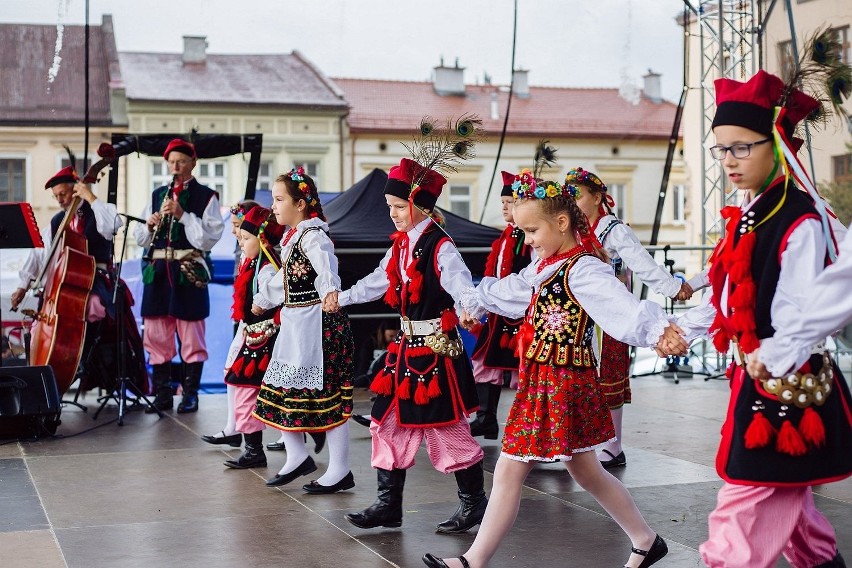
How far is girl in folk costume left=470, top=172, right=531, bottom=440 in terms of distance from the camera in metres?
6.58

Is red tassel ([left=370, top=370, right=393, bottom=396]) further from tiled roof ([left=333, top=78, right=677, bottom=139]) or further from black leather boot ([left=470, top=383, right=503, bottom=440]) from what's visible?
tiled roof ([left=333, top=78, right=677, bottom=139])

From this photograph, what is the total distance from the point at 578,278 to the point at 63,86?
37.9 ft

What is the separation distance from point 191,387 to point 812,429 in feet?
19.5

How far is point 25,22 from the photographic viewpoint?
41.1ft

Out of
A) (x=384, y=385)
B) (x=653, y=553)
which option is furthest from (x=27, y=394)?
(x=653, y=553)

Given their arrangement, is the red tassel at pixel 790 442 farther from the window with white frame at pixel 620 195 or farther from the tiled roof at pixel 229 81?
the tiled roof at pixel 229 81

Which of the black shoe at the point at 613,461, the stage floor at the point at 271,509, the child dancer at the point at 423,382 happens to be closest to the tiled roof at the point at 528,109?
the stage floor at the point at 271,509

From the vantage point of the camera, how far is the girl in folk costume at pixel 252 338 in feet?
18.7

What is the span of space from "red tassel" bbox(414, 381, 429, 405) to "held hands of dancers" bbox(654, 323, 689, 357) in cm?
129

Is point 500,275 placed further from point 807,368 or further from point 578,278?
point 807,368

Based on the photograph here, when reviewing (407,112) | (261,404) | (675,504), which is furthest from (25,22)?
(675,504)

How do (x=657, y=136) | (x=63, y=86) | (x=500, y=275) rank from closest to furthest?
1. (x=500, y=275)
2. (x=657, y=136)
3. (x=63, y=86)

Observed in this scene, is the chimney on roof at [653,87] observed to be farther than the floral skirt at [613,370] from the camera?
Result: Yes

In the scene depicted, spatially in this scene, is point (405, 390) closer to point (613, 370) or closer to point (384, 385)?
point (384, 385)
